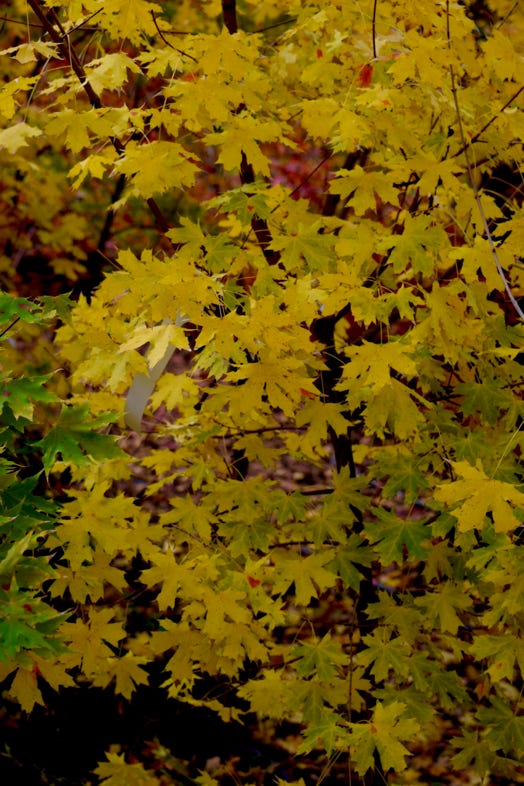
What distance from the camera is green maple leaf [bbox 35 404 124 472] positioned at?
1.89 meters

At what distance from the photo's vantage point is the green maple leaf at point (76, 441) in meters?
1.89

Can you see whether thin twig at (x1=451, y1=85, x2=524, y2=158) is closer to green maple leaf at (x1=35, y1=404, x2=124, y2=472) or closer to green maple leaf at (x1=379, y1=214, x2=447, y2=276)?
green maple leaf at (x1=379, y1=214, x2=447, y2=276)

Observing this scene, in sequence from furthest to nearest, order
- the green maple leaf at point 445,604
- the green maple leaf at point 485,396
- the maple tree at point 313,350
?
the green maple leaf at point 445,604, the green maple leaf at point 485,396, the maple tree at point 313,350

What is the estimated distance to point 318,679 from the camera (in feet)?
9.49

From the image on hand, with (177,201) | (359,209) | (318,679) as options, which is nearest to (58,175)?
(177,201)

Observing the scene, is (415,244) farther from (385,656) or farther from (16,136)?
(385,656)

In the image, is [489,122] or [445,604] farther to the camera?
[445,604]

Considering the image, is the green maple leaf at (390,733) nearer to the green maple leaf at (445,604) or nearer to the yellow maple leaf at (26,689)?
the green maple leaf at (445,604)

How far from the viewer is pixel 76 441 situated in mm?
1924

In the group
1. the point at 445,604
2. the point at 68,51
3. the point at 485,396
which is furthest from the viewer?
the point at 445,604

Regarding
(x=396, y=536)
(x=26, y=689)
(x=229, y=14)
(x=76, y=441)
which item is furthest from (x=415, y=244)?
(x=26, y=689)

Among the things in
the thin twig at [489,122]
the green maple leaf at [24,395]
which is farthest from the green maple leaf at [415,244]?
the green maple leaf at [24,395]

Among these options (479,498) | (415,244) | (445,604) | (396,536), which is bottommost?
(445,604)

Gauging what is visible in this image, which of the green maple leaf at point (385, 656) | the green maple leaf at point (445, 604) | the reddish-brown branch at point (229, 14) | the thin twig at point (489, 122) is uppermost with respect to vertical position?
the thin twig at point (489, 122)
